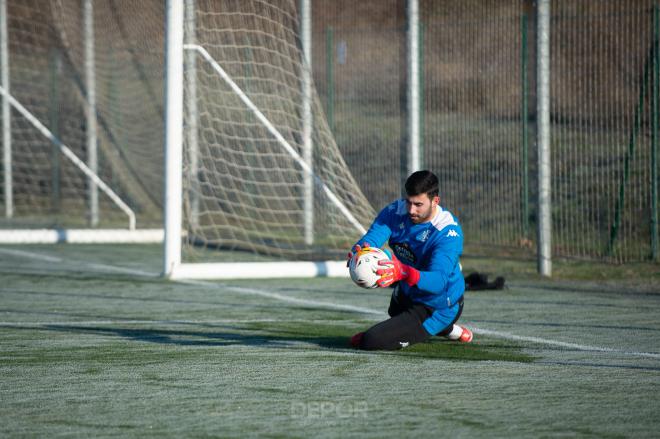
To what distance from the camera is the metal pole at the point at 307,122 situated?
40.8ft

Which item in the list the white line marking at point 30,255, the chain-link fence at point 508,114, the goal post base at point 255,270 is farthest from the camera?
the white line marking at point 30,255

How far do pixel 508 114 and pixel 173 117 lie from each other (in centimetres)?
498

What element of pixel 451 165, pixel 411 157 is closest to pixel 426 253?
pixel 411 157

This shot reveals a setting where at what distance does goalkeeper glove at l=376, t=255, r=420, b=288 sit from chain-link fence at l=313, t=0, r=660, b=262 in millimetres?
6200

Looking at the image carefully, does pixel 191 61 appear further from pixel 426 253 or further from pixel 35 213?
pixel 35 213

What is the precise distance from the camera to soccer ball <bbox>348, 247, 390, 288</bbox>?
6.00 m

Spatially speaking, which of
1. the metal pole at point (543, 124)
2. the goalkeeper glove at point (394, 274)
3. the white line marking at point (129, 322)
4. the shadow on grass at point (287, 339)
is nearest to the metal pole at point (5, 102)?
the metal pole at point (543, 124)

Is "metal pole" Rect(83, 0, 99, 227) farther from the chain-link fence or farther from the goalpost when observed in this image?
the goalpost

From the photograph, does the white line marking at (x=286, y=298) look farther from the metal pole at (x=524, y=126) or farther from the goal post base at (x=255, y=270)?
the metal pole at (x=524, y=126)

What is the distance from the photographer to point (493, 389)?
521cm

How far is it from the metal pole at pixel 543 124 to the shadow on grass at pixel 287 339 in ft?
13.7

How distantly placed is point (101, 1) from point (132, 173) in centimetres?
286

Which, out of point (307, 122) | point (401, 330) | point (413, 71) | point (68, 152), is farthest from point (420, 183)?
point (68, 152)

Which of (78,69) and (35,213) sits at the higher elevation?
(78,69)
